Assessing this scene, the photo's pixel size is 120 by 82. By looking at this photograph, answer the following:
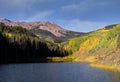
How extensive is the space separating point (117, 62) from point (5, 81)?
66716mm

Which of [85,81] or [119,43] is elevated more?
[119,43]

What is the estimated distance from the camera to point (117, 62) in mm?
123875

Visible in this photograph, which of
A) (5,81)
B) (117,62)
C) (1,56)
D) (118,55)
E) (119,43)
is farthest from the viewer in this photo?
(1,56)

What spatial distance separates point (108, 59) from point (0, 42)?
287ft

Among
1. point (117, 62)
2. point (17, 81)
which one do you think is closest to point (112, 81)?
point (17, 81)

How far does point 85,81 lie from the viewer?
7250cm

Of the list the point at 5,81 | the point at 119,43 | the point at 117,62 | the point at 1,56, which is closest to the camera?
the point at 5,81

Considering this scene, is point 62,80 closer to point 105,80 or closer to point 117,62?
point 105,80

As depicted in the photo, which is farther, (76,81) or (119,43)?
(119,43)

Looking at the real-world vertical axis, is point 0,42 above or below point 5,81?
above

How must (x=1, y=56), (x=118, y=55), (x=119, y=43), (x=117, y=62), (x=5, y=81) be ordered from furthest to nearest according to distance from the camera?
(x=1, y=56) → (x=119, y=43) → (x=118, y=55) → (x=117, y=62) → (x=5, y=81)

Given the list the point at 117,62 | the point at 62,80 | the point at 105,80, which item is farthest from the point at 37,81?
the point at 117,62

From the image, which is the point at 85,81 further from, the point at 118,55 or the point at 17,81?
the point at 118,55

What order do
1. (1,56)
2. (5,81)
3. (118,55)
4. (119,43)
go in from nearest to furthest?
1. (5,81)
2. (118,55)
3. (119,43)
4. (1,56)
